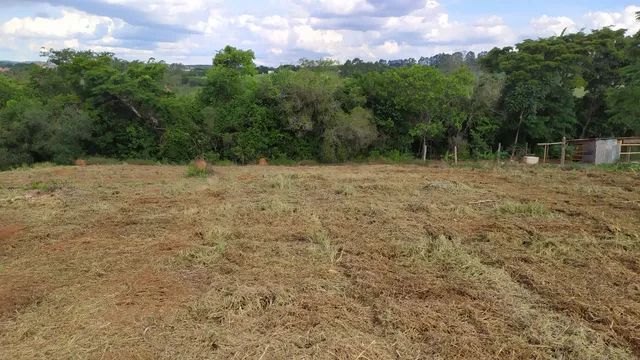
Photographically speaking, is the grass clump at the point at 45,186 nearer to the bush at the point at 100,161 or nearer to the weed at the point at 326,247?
the bush at the point at 100,161

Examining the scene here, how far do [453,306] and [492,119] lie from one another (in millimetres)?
16271

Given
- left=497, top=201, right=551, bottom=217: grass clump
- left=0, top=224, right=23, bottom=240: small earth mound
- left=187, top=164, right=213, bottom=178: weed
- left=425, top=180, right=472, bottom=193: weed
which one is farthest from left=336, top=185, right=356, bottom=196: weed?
left=0, top=224, right=23, bottom=240: small earth mound

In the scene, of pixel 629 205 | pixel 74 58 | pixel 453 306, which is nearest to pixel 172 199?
pixel 453 306

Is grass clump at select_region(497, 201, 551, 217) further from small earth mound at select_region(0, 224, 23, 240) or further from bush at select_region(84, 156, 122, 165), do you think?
bush at select_region(84, 156, 122, 165)

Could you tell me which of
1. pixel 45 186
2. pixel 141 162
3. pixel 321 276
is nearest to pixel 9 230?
pixel 45 186

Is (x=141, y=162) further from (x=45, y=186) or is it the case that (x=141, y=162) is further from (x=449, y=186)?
(x=449, y=186)

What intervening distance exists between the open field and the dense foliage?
8.36 metres

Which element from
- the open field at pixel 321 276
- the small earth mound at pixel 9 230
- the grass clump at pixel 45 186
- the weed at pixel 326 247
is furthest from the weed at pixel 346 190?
the grass clump at pixel 45 186

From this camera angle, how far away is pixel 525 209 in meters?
6.90

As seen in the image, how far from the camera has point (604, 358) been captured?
3.02 metres

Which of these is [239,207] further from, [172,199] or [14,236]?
[14,236]

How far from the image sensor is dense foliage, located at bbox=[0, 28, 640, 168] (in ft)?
52.1

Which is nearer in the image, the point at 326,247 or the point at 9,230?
the point at 326,247

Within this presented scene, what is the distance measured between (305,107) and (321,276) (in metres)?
12.2
